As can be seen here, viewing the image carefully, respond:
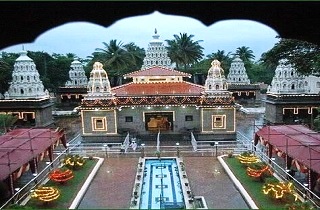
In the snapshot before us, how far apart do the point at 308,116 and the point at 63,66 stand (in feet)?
119

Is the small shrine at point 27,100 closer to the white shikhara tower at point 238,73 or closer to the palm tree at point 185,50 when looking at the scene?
the palm tree at point 185,50

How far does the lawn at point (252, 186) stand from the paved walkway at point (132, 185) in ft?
1.62

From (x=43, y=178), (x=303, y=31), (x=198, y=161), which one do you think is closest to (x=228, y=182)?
(x=198, y=161)

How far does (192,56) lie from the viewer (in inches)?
2103

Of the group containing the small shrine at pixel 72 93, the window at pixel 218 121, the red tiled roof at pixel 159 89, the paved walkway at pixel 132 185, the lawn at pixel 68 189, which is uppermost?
the red tiled roof at pixel 159 89

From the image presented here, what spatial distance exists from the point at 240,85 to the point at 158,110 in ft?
86.1

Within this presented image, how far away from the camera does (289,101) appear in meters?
31.9

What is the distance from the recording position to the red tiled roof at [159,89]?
26.5 metres

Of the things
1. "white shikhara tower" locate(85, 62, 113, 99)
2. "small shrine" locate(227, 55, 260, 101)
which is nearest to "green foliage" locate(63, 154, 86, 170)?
"white shikhara tower" locate(85, 62, 113, 99)

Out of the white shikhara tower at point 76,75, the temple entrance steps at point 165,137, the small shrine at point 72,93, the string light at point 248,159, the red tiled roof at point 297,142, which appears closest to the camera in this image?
the red tiled roof at point 297,142

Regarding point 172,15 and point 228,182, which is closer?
point 172,15

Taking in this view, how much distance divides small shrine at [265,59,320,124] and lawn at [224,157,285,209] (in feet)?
44.6

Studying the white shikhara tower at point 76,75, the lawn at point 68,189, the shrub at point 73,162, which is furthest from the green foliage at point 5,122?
the white shikhara tower at point 76,75

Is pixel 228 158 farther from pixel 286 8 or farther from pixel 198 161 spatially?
pixel 286 8
